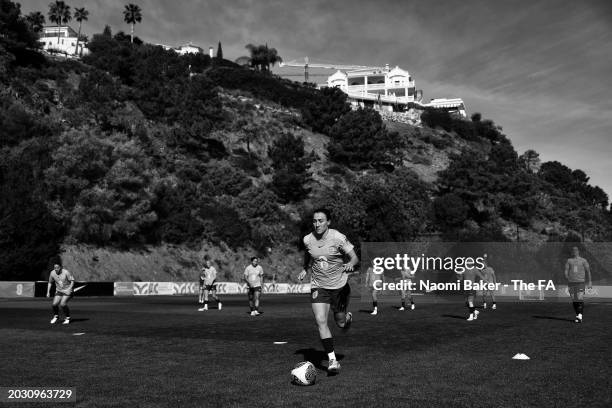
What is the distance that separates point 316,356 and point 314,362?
710mm

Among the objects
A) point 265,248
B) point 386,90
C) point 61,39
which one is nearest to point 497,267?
point 265,248

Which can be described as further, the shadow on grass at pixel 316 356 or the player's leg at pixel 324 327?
the shadow on grass at pixel 316 356

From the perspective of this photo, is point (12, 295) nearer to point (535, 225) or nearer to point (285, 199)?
point (285, 199)

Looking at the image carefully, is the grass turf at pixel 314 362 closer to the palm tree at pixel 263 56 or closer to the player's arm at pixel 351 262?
the player's arm at pixel 351 262

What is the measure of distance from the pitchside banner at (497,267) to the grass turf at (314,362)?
→ 1175 inches

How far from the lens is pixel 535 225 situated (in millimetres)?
108875

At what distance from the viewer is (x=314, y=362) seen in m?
9.89

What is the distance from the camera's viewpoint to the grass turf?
23.0 ft

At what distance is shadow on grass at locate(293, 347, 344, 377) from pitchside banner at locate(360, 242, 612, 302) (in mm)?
32431

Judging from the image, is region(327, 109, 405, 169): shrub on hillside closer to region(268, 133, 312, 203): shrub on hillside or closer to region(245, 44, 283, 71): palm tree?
region(268, 133, 312, 203): shrub on hillside

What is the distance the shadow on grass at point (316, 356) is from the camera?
31.6 feet

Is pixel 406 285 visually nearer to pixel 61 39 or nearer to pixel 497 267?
pixel 497 267

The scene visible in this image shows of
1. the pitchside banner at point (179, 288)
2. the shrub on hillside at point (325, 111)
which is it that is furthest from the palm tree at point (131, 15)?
the pitchside banner at point (179, 288)

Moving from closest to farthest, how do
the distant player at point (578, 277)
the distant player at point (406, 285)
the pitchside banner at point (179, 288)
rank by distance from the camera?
the distant player at point (578, 277)
the distant player at point (406, 285)
the pitchside banner at point (179, 288)
